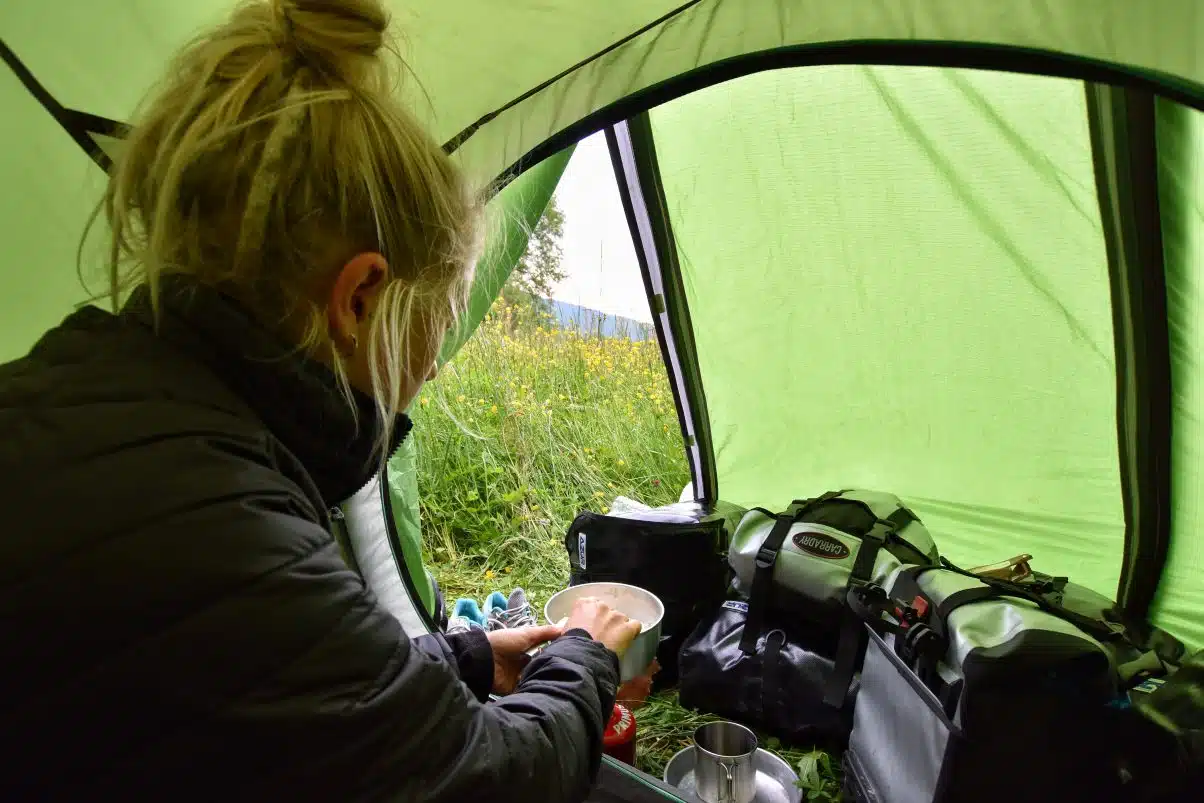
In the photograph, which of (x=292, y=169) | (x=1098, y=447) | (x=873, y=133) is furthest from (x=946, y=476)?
(x=292, y=169)

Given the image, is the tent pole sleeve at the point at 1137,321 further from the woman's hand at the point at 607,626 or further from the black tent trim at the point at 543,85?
the woman's hand at the point at 607,626

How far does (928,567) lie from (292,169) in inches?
46.8

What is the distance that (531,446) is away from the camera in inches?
106

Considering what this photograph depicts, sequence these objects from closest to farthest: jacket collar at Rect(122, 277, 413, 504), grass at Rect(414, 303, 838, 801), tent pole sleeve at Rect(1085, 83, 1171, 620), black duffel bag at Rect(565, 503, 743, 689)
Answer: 1. jacket collar at Rect(122, 277, 413, 504)
2. tent pole sleeve at Rect(1085, 83, 1171, 620)
3. black duffel bag at Rect(565, 503, 743, 689)
4. grass at Rect(414, 303, 838, 801)

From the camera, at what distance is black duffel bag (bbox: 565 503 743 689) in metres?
1.72

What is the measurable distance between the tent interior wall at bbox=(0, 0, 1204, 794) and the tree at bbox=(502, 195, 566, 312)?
3.08ft

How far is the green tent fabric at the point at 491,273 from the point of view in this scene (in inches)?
52.9

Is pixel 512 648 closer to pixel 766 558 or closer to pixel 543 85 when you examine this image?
pixel 766 558

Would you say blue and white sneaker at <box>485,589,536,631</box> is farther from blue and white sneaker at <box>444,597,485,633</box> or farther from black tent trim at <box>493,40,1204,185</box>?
black tent trim at <box>493,40,1204,185</box>

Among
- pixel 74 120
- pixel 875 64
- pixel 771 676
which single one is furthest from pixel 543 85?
pixel 771 676

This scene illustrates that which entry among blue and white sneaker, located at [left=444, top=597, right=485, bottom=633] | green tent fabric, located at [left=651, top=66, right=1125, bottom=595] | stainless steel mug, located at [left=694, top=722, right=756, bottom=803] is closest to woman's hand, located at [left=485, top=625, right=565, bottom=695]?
stainless steel mug, located at [left=694, top=722, right=756, bottom=803]

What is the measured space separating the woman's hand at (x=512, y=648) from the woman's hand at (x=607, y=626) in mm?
104

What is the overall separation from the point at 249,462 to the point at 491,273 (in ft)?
3.07

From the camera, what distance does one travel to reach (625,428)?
2.78 meters
